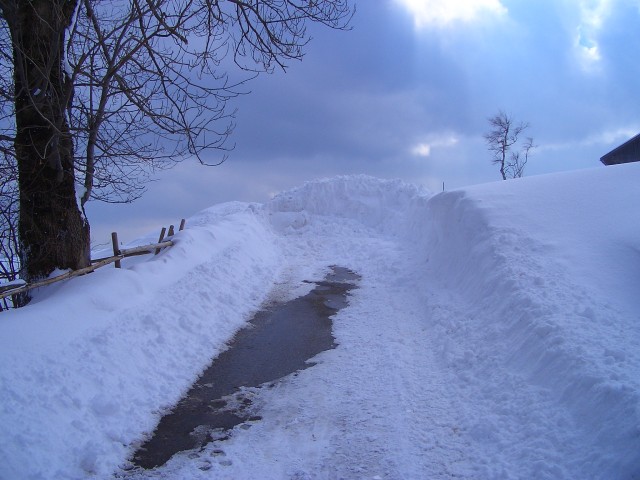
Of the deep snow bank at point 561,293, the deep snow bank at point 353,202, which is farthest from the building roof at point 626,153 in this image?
the deep snow bank at point 561,293

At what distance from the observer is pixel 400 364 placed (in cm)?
696

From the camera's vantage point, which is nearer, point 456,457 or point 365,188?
point 456,457

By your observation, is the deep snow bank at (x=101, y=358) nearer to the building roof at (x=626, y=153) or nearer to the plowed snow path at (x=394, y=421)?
the plowed snow path at (x=394, y=421)

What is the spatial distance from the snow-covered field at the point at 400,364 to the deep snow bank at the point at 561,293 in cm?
3

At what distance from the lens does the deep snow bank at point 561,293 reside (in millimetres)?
4516

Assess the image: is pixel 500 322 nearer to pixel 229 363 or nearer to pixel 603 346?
pixel 603 346

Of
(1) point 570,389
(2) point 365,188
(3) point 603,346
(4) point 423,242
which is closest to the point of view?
(1) point 570,389

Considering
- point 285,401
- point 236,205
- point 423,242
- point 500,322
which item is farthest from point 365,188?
point 285,401

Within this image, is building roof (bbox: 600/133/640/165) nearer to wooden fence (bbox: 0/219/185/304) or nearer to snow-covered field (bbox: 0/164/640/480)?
snow-covered field (bbox: 0/164/640/480)

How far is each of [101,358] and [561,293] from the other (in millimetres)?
6074

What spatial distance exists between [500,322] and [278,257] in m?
9.95

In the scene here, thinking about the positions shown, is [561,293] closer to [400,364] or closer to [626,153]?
[400,364]

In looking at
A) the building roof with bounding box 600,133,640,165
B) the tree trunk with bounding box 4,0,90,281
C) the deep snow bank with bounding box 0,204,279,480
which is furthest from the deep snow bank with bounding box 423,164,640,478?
the building roof with bounding box 600,133,640,165

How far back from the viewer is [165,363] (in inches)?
263
